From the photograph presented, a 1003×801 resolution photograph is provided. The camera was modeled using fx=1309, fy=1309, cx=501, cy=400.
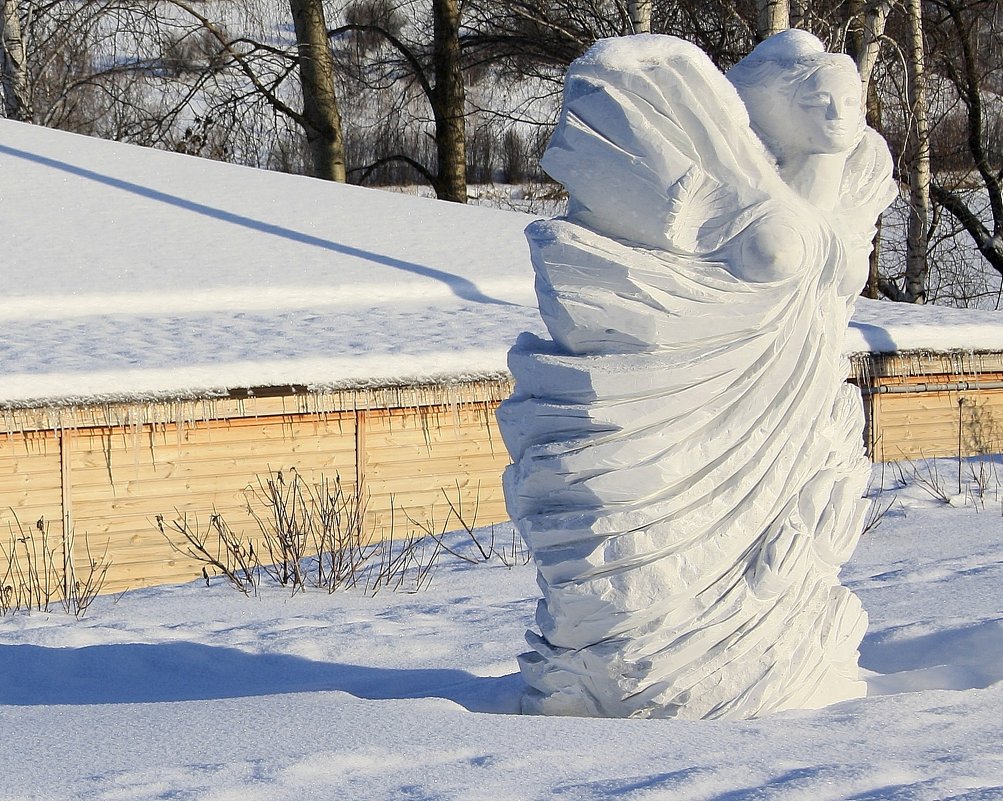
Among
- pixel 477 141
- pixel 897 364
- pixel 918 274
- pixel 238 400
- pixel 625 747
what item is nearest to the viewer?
pixel 625 747

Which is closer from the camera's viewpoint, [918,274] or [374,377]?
[374,377]

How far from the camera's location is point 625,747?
3479mm

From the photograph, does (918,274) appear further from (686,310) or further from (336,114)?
(686,310)

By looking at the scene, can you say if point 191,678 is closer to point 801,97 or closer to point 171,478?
point 801,97

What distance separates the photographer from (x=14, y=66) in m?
16.4

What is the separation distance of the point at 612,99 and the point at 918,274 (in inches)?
536

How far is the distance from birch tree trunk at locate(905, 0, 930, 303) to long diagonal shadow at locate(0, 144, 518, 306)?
6.58 meters

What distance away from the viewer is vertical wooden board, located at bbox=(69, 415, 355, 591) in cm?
855

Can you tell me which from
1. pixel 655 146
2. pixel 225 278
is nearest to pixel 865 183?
pixel 655 146

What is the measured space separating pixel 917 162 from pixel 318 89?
7.60m

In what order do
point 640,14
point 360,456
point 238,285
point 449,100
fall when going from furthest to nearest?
1. point 449,100
2. point 640,14
3. point 238,285
4. point 360,456

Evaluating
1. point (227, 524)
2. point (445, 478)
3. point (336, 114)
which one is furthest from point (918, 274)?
point (227, 524)

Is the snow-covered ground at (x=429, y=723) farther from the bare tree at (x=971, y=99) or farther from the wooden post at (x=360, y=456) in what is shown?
the bare tree at (x=971, y=99)

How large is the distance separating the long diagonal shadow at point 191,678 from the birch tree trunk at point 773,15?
7.81m
